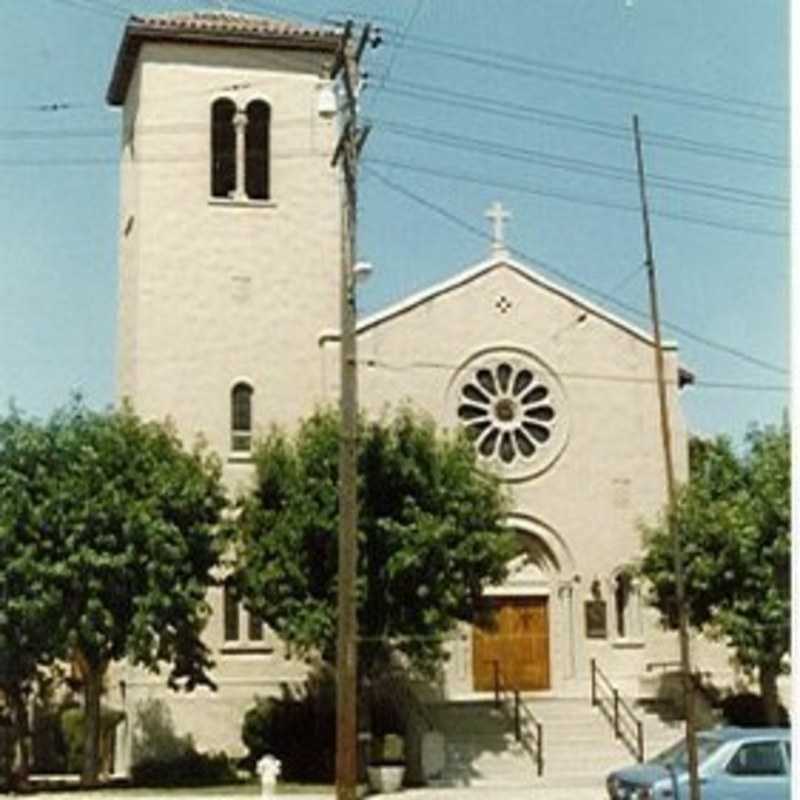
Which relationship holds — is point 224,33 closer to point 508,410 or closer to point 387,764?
point 508,410

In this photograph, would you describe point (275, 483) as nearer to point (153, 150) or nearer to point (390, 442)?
point (390, 442)

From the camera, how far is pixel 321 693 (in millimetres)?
29656

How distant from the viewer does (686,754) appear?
61.8ft

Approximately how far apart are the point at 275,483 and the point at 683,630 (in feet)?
33.2

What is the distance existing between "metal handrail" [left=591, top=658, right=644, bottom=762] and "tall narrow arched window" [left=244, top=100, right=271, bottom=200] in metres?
10.6

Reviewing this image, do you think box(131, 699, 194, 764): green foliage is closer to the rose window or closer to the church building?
the church building

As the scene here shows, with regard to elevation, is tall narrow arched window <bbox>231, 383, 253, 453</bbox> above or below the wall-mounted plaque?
above

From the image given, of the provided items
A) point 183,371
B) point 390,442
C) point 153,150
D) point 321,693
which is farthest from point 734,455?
point 153,150

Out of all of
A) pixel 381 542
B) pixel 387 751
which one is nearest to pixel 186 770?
pixel 387 751

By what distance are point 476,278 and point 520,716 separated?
7.97 m

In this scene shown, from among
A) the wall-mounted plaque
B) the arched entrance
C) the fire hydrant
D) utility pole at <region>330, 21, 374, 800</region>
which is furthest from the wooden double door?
utility pole at <region>330, 21, 374, 800</region>

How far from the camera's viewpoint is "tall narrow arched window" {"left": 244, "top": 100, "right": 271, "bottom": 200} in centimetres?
3400

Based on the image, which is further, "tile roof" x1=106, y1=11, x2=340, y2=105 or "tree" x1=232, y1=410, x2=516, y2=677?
"tile roof" x1=106, y1=11, x2=340, y2=105

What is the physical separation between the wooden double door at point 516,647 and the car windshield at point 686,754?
38.9ft
